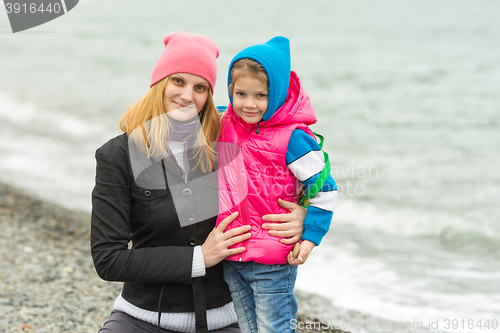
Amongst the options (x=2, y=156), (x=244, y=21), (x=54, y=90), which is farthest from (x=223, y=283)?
(x=244, y=21)

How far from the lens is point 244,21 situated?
36.5m

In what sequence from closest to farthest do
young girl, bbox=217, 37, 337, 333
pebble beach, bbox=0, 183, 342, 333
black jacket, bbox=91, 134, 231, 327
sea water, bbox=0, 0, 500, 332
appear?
black jacket, bbox=91, 134, 231, 327 → young girl, bbox=217, 37, 337, 333 → pebble beach, bbox=0, 183, 342, 333 → sea water, bbox=0, 0, 500, 332

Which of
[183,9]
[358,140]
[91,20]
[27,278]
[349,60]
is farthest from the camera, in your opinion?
[183,9]

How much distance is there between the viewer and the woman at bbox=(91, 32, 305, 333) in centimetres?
243

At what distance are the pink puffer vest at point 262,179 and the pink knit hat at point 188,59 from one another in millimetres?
436

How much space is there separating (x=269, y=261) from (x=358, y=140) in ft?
37.4

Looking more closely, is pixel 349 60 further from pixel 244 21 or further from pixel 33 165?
pixel 33 165

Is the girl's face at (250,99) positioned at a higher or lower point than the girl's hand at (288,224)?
higher

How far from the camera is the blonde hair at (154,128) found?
8.21 feet

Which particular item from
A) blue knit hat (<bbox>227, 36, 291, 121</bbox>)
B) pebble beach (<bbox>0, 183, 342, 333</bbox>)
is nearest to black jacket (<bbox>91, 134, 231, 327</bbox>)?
blue knit hat (<bbox>227, 36, 291, 121</bbox>)

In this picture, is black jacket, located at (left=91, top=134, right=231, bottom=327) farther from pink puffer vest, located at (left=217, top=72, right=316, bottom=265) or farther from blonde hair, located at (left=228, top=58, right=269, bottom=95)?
blonde hair, located at (left=228, top=58, right=269, bottom=95)

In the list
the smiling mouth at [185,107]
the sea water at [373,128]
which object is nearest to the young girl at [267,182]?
the smiling mouth at [185,107]

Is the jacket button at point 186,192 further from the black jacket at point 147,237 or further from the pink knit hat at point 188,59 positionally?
the pink knit hat at point 188,59

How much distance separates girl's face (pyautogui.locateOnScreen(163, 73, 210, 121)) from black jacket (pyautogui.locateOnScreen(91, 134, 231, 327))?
275 millimetres
